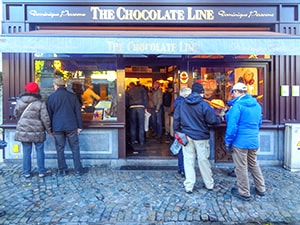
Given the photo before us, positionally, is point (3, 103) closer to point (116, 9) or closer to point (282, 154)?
point (116, 9)

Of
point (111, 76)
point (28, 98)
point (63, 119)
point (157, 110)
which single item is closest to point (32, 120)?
point (28, 98)

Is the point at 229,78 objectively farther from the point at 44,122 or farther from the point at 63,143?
the point at 44,122

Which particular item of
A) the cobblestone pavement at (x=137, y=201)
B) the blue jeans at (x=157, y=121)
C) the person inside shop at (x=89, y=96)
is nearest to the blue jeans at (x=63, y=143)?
the cobblestone pavement at (x=137, y=201)

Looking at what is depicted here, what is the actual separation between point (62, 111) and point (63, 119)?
0.15 m

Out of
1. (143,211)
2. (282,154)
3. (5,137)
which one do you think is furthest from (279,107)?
(5,137)

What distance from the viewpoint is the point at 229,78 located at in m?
6.38

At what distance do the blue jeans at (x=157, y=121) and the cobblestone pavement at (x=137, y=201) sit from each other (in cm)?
336

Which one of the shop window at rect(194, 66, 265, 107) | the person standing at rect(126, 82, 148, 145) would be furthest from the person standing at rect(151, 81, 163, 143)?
the shop window at rect(194, 66, 265, 107)

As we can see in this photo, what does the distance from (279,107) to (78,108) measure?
4.16m

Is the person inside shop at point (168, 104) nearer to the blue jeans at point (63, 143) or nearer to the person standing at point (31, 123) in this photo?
the blue jeans at point (63, 143)

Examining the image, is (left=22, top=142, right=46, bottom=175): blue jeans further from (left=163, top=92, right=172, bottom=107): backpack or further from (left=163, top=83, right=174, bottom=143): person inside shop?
(left=163, top=92, right=172, bottom=107): backpack

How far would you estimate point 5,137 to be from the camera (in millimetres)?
6039

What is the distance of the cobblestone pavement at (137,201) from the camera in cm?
368

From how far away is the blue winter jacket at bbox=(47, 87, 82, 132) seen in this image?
17.3 feet
